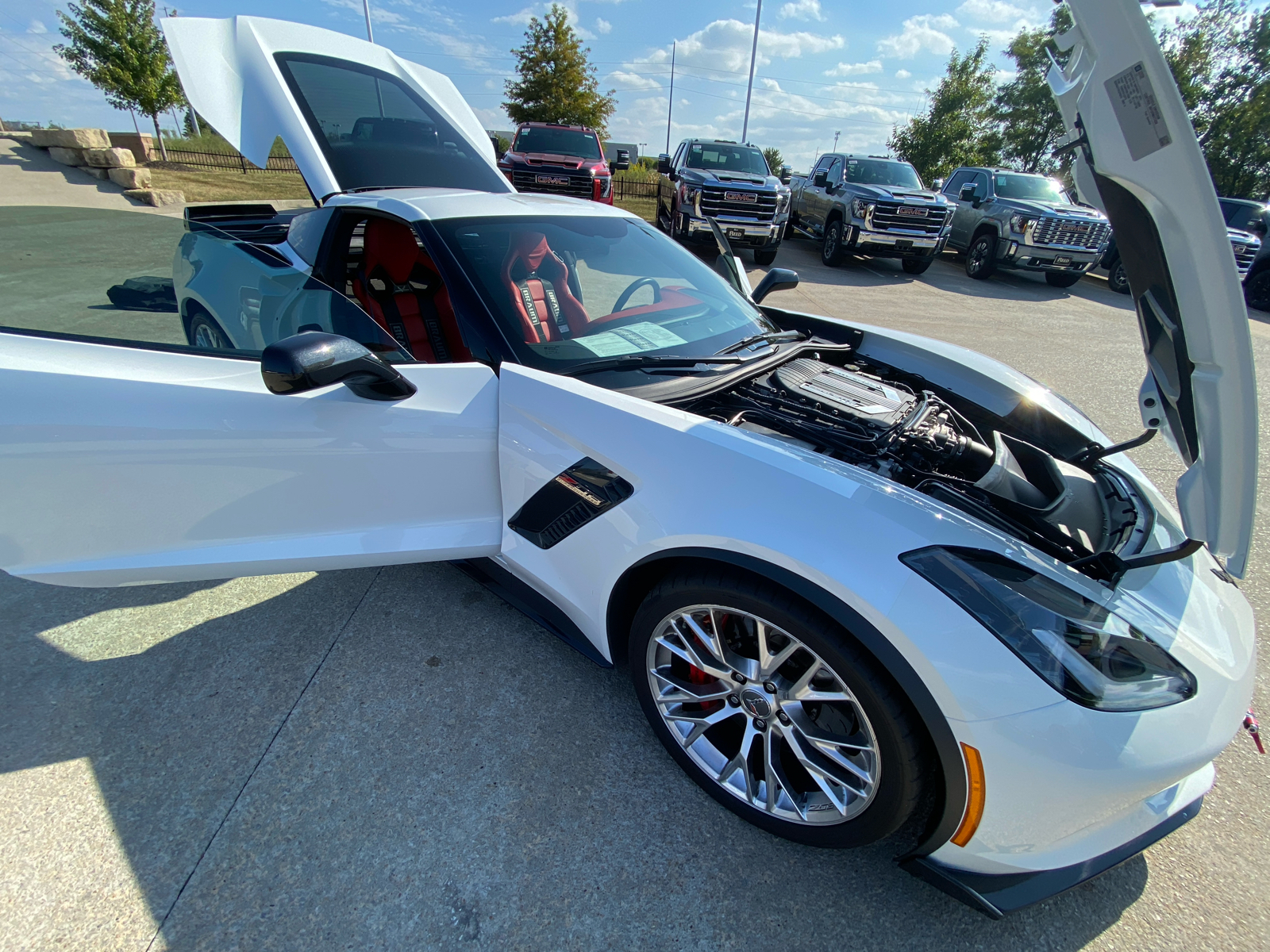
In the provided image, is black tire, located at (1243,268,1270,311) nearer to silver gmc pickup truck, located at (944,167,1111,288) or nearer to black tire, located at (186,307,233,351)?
silver gmc pickup truck, located at (944,167,1111,288)

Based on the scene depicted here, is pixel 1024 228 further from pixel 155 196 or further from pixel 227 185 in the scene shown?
pixel 227 185

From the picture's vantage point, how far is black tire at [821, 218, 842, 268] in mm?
11961

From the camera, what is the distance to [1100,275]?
48.1ft

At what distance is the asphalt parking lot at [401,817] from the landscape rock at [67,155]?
14907 millimetres

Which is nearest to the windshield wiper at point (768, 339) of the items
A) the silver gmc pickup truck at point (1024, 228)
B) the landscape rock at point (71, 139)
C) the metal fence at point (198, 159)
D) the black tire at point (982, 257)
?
the silver gmc pickup truck at point (1024, 228)

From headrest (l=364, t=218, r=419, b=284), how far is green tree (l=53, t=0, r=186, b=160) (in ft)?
63.4

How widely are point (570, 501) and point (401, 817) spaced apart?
0.97 meters

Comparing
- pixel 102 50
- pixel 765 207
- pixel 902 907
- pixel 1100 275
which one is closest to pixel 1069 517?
pixel 902 907

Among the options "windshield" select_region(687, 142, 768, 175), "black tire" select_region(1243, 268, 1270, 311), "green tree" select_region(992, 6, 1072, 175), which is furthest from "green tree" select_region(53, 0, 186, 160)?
"green tree" select_region(992, 6, 1072, 175)

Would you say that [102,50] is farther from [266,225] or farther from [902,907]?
[902,907]

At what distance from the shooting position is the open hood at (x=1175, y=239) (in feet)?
4.06

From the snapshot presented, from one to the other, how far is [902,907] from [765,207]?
36.8ft

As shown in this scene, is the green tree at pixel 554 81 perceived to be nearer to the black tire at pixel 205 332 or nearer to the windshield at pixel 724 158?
the windshield at pixel 724 158

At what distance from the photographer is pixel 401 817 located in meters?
1.68
